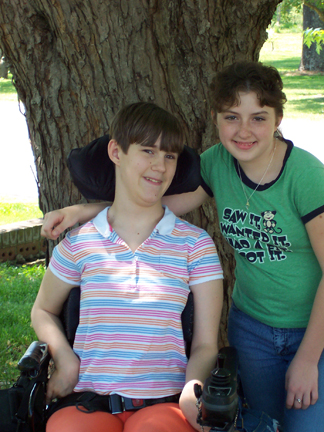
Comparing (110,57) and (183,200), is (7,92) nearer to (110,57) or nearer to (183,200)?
(110,57)

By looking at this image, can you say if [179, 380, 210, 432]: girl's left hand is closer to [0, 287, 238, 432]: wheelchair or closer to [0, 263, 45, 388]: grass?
[0, 287, 238, 432]: wheelchair

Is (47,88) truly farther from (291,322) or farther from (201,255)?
(291,322)

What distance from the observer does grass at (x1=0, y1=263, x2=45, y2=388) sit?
3.71 m

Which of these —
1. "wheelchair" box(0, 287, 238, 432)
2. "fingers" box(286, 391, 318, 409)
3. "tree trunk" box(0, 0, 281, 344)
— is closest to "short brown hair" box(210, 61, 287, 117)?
"tree trunk" box(0, 0, 281, 344)

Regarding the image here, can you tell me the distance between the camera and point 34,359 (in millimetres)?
2010

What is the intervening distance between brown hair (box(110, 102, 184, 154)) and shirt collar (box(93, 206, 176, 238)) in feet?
0.98

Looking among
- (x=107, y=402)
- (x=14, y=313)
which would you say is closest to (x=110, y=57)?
(x=107, y=402)

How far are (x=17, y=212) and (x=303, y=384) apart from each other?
21.4ft

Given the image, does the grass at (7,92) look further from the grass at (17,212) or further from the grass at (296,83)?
the grass at (17,212)

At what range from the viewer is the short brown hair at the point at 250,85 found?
2.22 m

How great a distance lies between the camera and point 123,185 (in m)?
2.35

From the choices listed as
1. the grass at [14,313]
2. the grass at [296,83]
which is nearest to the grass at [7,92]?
the grass at [296,83]

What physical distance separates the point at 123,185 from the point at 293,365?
3.45 feet

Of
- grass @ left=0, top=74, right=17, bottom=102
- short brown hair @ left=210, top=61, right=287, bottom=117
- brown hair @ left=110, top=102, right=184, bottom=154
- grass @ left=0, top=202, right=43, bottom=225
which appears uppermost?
short brown hair @ left=210, top=61, right=287, bottom=117
